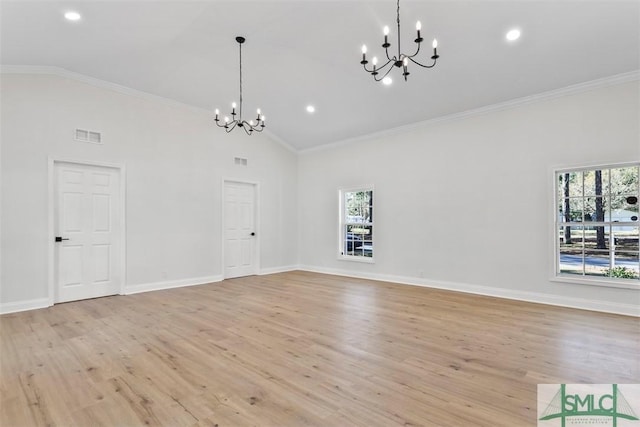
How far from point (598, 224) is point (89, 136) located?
756 centimetres

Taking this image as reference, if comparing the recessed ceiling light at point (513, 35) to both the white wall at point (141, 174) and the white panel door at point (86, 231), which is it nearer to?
the white wall at point (141, 174)

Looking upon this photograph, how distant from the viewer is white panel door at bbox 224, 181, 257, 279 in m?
6.83

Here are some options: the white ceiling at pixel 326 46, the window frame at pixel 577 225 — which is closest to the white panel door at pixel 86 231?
the white ceiling at pixel 326 46

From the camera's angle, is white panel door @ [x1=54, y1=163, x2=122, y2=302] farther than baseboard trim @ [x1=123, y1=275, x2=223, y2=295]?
No

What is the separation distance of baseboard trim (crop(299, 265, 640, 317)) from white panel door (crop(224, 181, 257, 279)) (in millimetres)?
2402

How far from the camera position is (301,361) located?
278cm

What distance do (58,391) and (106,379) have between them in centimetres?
28

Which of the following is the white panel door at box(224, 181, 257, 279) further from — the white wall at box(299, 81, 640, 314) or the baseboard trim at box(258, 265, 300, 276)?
the white wall at box(299, 81, 640, 314)

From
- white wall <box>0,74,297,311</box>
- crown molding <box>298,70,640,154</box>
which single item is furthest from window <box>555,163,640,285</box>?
white wall <box>0,74,297,311</box>

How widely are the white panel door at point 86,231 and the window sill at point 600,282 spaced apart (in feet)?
22.2

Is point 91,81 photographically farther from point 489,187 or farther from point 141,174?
point 489,187

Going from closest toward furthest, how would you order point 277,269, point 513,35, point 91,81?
point 513,35 < point 91,81 < point 277,269

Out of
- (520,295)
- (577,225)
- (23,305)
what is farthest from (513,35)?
(23,305)

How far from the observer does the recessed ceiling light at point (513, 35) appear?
3676 millimetres
